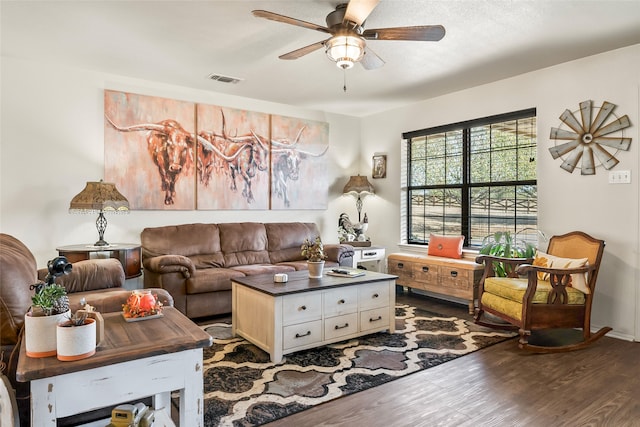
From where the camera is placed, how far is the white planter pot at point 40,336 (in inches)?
56.0

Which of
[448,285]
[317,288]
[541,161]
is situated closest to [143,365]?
[317,288]

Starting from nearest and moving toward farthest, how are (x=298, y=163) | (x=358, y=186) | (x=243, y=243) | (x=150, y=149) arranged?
(x=150, y=149) → (x=243, y=243) → (x=298, y=163) → (x=358, y=186)

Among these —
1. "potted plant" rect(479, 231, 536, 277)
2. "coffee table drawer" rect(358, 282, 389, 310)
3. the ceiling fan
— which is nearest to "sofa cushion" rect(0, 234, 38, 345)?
the ceiling fan

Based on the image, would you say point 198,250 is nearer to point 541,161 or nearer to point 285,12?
point 285,12

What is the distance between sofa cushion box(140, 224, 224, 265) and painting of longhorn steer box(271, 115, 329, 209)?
1.06 m

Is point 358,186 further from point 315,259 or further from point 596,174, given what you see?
point 596,174

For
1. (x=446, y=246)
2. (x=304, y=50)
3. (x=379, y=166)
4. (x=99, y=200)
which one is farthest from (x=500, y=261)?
(x=99, y=200)

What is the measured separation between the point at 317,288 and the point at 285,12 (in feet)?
6.75

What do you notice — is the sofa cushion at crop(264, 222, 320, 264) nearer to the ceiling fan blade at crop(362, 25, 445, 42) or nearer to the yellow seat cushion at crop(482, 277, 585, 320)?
the yellow seat cushion at crop(482, 277, 585, 320)

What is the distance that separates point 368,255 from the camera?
5.48 m

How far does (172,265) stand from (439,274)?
9.46 ft

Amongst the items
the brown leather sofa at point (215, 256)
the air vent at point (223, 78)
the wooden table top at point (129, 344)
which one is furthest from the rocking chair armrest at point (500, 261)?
the air vent at point (223, 78)

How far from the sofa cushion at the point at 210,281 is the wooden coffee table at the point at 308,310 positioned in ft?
2.03

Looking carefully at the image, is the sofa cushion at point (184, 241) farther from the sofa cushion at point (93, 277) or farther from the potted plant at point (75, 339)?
the potted plant at point (75, 339)
